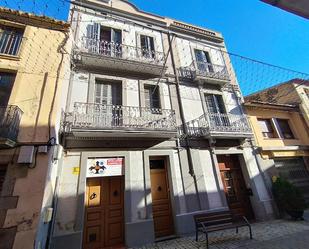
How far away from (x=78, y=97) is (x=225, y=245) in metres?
7.50

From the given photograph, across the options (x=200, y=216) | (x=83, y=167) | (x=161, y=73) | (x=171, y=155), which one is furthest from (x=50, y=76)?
(x=200, y=216)

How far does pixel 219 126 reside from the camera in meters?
8.59

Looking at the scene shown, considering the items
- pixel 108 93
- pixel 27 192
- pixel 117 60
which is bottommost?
pixel 27 192

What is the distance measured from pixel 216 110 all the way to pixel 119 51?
6.10m

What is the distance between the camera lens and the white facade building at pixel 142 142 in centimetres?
611

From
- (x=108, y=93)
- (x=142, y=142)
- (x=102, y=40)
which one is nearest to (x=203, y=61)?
(x=102, y=40)

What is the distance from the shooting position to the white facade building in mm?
6113

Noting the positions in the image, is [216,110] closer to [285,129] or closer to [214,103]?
[214,103]

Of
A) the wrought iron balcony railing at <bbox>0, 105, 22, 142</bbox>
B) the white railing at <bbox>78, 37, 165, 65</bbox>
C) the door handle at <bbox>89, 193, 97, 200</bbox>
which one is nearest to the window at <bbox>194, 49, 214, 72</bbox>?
the white railing at <bbox>78, 37, 165, 65</bbox>

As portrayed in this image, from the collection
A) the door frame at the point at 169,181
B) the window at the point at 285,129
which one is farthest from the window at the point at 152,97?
the window at the point at 285,129

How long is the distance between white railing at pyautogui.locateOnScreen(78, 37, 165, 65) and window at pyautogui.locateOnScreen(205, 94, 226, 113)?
136 inches

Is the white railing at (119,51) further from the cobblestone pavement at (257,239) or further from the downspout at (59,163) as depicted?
the cobblestone pavement at (257,239)

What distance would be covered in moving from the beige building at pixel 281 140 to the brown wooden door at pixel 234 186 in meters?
1.24

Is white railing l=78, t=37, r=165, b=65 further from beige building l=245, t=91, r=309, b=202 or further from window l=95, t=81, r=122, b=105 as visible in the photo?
beige building l=245, t=91, r=309, b=202
